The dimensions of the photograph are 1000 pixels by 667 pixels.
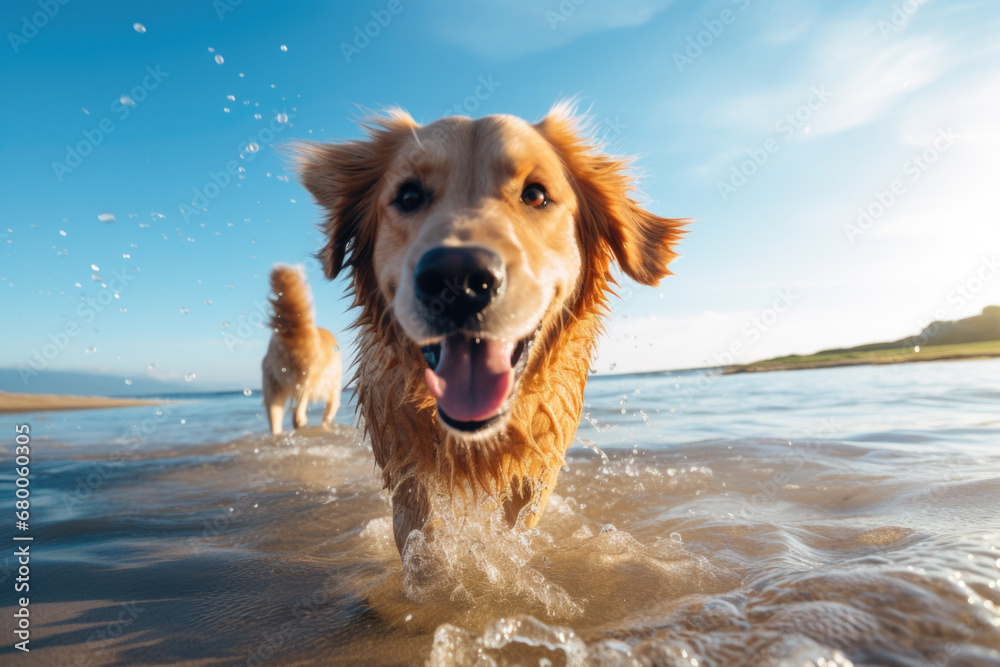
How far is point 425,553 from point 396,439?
1.83ft

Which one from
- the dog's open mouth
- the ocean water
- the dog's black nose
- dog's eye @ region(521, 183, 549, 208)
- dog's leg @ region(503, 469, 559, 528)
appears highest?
dog's eye @ region(521, 183, 549, 208)

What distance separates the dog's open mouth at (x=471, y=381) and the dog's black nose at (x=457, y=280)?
0.56 ft

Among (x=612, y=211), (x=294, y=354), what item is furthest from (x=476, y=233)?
(x=294, y=354)

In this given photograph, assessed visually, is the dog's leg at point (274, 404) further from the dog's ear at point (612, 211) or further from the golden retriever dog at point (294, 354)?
the dog's ear at point (612, 211)

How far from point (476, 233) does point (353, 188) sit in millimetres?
1321

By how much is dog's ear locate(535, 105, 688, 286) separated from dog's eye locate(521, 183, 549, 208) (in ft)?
1.12

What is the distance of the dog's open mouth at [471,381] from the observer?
2.00 meters

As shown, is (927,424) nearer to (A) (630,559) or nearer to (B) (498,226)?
(A) (630,559)

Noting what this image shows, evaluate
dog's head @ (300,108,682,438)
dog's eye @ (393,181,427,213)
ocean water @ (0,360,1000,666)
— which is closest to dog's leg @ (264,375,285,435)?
ocean water @ (0,360,1000,666)

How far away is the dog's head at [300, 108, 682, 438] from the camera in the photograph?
1862 mm

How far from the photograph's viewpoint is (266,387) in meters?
7.43

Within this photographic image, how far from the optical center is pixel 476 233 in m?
1.90

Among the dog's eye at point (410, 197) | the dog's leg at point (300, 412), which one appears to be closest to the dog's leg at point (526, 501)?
the dog's eye at point (410, 197)

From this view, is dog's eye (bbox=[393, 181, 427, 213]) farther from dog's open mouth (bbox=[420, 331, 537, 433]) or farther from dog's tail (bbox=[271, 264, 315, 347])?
dog's tail (bbox=[271, 264, 315, 347])
